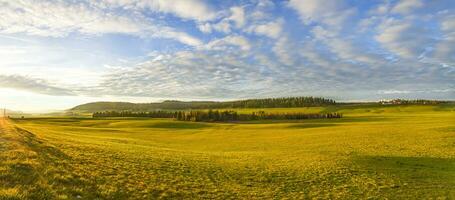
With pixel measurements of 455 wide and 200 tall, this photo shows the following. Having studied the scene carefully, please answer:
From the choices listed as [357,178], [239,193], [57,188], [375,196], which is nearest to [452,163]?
[357,178]

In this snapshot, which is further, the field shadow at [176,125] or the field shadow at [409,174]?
the field shadow at [176,125]

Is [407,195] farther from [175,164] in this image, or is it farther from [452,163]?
[175,164]

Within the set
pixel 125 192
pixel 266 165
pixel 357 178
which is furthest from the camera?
pixel 266 165

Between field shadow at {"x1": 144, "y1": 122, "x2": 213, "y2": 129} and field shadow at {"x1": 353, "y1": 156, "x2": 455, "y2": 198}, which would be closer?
field shadow at {"x1": 353, "y1": 156, "x2": 455, "y2": 198}

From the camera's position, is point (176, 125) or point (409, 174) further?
point (176, 125)

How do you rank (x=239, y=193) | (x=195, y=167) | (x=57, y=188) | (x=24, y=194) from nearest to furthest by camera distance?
(x=24, y=194) < (x=57, y=188) < (x=239, y=193) < (x=195, y=167)

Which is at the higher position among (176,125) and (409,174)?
(176,125)

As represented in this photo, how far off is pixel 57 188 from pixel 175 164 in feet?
42.8

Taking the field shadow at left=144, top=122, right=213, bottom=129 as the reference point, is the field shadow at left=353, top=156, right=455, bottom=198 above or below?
below

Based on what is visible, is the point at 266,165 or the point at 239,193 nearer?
the point at 239,193

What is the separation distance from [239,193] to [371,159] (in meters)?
18.6

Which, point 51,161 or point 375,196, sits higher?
point 51,161

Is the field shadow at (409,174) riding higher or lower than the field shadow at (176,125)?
lower

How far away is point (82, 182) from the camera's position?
59.9 feet
